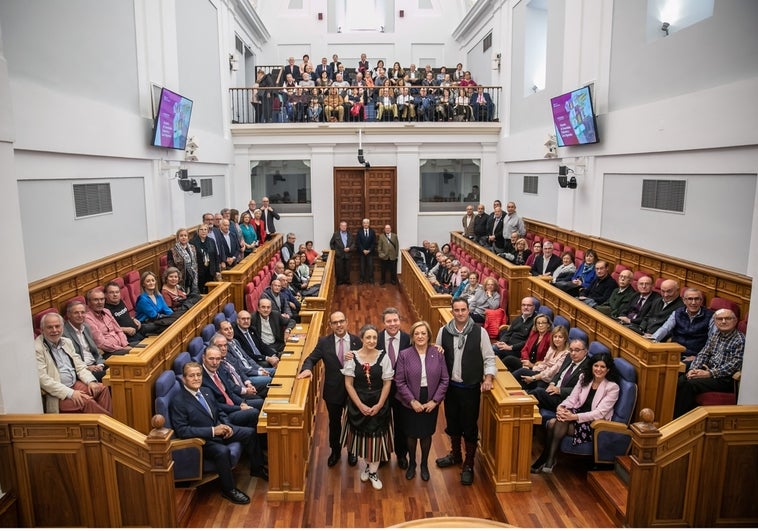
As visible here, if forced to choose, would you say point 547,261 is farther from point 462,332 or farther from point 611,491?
point 611,491

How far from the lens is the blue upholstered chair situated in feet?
13.9

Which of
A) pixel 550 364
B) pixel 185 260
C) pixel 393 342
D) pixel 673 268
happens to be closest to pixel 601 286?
pixel 673 268

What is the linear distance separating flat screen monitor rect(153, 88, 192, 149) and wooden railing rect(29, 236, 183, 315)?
1.58 metres

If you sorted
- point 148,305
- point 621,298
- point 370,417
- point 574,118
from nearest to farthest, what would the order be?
point 370,417, point 148,305, point 621,298, point 574,118

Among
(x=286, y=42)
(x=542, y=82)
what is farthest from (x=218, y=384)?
(x=286, y=42)

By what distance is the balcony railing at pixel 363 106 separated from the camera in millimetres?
13875

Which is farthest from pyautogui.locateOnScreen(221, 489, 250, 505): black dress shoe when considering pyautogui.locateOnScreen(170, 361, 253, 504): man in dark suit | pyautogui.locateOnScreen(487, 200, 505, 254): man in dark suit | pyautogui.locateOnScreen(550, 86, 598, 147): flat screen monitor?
pyautogui.locateOnScreen(487, 200, 505, 254): man in dark suit

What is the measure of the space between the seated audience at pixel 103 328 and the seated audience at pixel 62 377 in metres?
0.63

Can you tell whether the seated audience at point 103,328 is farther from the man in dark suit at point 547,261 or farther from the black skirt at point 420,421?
the man in dark suit at point 547,261

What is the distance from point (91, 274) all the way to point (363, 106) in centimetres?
895

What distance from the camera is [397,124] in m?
13.8

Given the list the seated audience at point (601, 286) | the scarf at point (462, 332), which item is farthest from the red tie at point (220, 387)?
the seated audience at point (601, 286)

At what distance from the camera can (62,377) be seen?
4633 millimetres

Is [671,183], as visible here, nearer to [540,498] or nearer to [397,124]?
[540,498]
